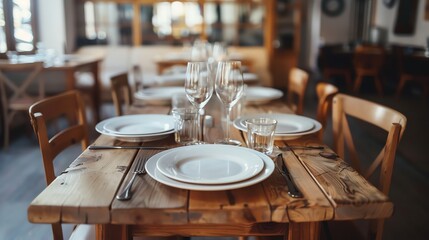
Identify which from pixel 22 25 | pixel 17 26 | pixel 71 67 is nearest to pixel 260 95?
pixel 71 67

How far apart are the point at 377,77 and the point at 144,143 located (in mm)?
5685

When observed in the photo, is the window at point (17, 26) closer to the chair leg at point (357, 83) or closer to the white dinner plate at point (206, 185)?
the white dinner plate at point (206, 185)

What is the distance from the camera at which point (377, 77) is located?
6.20 meters

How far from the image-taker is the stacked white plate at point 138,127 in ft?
4.13

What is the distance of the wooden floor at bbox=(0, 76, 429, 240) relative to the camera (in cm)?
220

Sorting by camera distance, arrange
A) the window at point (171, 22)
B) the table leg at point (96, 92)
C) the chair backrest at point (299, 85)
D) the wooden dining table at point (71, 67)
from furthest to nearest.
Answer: the window at point (171, 22), the table leg at point (96, 92), the wooden dining table at point (71, 67), the chair backrest at point (299, 85)

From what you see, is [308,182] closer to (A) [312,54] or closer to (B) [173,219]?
(B) [173,219]

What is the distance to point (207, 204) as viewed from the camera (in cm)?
82

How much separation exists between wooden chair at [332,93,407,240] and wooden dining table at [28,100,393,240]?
26 centimetres

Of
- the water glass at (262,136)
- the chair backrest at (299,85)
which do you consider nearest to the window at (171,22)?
the chair backrest at (299,85)

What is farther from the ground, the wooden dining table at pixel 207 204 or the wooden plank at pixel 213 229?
the wooden dining table at pixel 207 204

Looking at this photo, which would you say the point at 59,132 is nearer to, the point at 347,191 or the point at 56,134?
the point at 56,134

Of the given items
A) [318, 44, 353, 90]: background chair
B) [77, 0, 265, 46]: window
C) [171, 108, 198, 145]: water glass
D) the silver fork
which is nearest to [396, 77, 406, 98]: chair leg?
[318, 44, 353, 90]: background chair

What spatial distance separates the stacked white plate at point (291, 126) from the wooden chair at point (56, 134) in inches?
24.0
